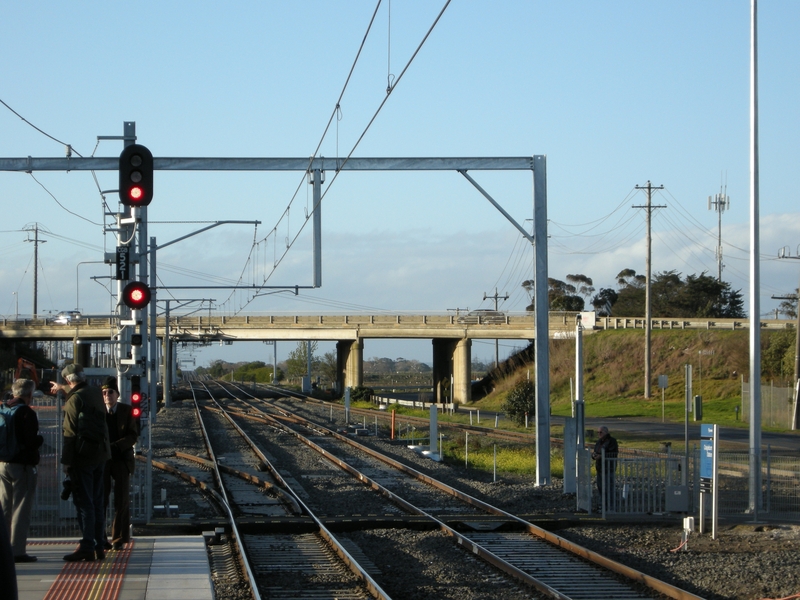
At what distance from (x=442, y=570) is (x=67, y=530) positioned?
16.9ft

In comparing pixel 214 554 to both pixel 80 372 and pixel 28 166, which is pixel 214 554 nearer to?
pixel 80 372

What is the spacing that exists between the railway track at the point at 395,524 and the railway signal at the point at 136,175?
484cm

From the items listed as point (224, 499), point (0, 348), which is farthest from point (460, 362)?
point (224, 499)

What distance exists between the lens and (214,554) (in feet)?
42.3

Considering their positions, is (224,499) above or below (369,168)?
below

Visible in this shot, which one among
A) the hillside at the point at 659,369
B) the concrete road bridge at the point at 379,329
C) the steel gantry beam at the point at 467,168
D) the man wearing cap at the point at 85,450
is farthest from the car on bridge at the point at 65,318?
the man wearing cap at the point at 85,450

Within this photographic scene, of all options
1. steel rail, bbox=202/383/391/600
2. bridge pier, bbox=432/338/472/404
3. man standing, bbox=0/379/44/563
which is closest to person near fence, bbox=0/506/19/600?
man standing, bbox=0/379/44/563

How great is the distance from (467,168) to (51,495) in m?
11.2

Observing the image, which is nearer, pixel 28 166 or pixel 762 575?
pixel 762 575

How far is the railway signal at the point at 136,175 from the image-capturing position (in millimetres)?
12625

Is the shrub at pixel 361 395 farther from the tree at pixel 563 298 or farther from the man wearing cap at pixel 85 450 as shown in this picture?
the man wearing cap at pixel 85 450

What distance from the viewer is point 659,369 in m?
65.2

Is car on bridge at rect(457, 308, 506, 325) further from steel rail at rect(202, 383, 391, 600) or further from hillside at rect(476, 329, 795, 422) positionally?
steel rail at rect(202, 383, 391, 600)

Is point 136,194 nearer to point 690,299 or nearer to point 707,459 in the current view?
point 707,459
